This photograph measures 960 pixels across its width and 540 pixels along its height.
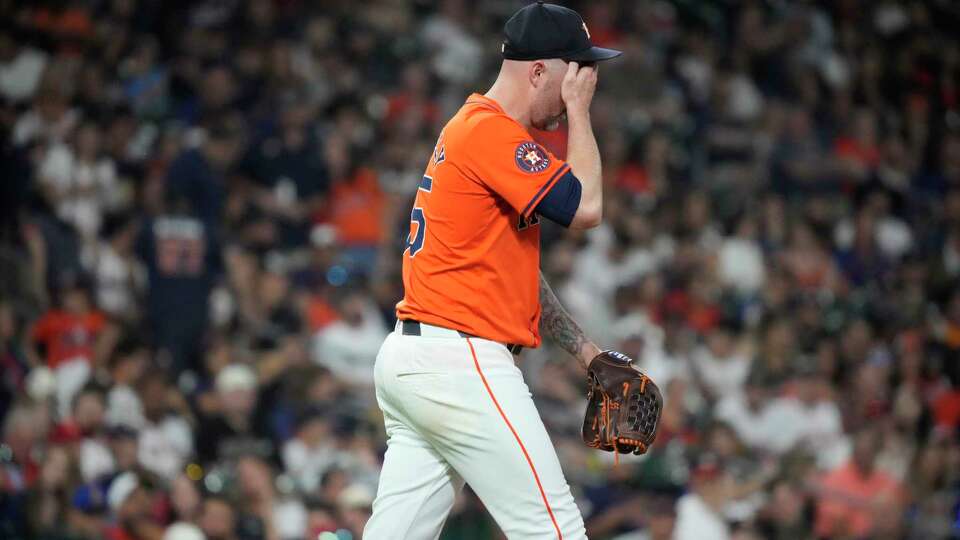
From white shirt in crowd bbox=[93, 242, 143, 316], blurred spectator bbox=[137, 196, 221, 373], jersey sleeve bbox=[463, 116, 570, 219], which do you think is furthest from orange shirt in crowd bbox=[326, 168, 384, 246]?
jersey sleeve bbox=[463, 116, 570, 219]

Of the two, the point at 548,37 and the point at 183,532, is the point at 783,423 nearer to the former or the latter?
the point at 183,532

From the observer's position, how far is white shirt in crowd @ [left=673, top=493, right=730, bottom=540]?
25.3 ft

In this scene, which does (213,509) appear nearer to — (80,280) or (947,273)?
(80,280)

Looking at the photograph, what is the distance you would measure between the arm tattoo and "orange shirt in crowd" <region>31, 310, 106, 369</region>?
520cm

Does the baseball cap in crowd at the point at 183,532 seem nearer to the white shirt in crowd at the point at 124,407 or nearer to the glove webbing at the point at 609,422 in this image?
the white shirt in crowd at the point at 124,407

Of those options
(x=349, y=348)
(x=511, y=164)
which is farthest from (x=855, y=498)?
(x=511, y=164)

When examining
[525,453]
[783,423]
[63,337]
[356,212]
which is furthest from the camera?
[356,212]

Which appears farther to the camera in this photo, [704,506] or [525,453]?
[704,506]

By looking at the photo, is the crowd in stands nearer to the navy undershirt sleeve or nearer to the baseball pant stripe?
the baseball pant stripe

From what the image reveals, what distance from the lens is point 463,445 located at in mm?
3652

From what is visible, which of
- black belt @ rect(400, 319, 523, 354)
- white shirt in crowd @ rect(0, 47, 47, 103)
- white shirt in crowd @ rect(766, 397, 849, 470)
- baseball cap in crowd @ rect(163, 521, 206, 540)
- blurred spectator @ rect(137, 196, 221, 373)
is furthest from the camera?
white shirt in crowd @ rect(0, 47, 47, 103)

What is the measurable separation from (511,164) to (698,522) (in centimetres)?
466

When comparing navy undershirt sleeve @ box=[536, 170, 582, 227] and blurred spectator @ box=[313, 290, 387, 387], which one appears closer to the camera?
navy undershirt sleeve @ box=[536, 170, 582, 227]

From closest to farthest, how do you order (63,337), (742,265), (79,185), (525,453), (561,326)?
(525,453) → (561,326) → (63,337) → (79,185) → (742,265)
